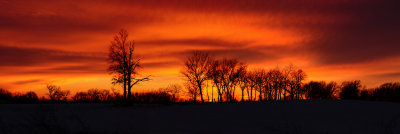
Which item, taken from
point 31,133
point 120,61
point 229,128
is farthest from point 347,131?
point 120,61

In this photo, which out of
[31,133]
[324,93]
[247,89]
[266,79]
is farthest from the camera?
[324,93]

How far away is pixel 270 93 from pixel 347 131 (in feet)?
217

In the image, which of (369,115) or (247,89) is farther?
(247,89)

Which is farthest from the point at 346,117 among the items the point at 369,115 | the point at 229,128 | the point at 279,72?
the point at 279,72

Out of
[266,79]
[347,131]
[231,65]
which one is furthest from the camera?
[266,79]

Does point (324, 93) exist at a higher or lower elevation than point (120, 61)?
lower

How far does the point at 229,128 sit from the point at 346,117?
6.73 meters

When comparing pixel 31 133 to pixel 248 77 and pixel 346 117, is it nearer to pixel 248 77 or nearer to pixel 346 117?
pixel 346 117

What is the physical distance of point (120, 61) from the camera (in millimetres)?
34469

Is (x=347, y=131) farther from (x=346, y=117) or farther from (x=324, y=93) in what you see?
(x=324, y=93)

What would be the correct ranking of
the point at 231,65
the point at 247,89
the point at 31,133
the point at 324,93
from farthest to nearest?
the point at 324,93, the point at 247,89, the point at 231,65, the point at 31,133

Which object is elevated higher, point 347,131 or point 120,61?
point 120,61

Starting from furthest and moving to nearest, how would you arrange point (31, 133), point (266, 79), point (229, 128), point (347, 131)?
1. point (266, 79)
2. point (229, 128)
3. point (347, 131)
4. point (31, 133)

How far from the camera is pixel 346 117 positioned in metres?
14.9
